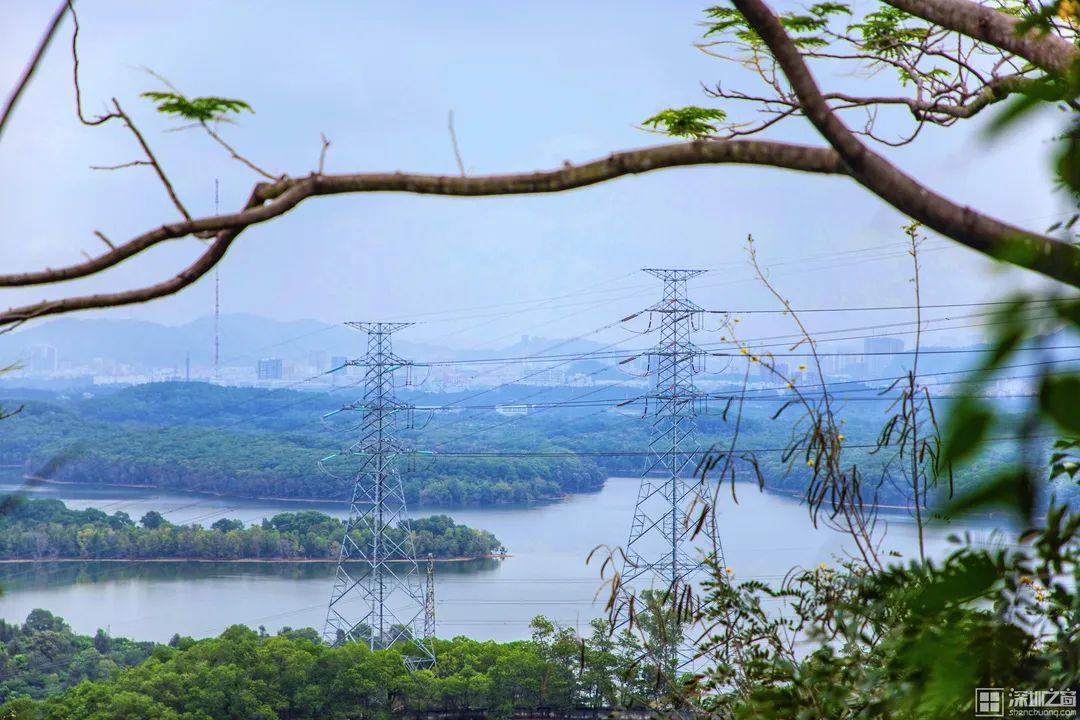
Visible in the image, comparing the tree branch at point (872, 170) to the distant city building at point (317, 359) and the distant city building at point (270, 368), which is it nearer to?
the distant city building at point (317, 359)

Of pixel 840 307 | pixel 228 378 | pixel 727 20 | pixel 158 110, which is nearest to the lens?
pixel 158 110

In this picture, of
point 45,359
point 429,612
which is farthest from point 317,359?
point 429,612

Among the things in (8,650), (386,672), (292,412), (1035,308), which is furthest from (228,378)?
(1035,308)

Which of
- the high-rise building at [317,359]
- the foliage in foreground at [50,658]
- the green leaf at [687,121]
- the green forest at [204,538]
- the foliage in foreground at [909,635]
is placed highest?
the high-rise building at [317,359]

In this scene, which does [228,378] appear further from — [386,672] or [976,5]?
[976,5]

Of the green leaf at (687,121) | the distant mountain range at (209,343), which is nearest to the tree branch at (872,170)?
the green leaf at (687,121)

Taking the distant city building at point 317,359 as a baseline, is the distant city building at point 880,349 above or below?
below

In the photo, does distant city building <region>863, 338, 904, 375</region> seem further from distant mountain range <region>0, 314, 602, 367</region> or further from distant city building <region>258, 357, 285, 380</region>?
distant city building <region>258, 357, 285, 380</region>
